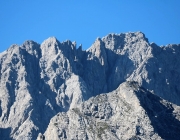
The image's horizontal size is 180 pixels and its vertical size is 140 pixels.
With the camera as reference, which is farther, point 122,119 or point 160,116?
point 160,116

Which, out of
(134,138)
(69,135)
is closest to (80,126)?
(69,135)

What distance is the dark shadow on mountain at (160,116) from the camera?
15512cm

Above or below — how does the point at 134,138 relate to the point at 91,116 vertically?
below

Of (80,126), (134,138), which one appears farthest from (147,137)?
(80,126)

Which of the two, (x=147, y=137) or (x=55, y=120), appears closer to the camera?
(x=147, y=137)

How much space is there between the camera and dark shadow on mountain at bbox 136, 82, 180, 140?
15512 cm

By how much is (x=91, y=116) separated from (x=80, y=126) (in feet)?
16.7

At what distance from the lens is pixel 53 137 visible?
159750 millimetres

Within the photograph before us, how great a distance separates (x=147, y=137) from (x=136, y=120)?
5649mm

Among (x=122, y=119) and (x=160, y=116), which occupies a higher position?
(x=122, y=119)

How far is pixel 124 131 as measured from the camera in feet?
512

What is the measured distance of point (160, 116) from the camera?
525 ft

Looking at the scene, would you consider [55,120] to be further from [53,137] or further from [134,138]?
[134,138]

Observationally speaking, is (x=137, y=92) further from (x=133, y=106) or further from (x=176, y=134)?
(x=176, y=134)
